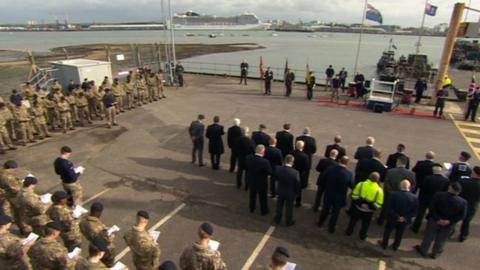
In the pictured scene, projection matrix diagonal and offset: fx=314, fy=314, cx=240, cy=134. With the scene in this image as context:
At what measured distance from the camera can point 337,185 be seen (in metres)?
6.93

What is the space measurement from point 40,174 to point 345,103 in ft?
51.9

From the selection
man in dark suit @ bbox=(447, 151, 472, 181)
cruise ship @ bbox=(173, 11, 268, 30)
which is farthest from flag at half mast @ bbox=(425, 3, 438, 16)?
cruise ship @ bbox=(173, 11, 268, 30)

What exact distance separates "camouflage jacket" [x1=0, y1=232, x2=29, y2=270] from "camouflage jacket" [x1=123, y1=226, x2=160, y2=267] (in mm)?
1600

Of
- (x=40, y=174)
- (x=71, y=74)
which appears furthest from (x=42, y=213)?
(x=71, y=74)

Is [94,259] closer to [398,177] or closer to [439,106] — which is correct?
[398,177]

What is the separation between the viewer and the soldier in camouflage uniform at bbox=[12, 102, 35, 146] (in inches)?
455

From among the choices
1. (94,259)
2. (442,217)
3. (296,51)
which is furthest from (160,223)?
(296,51)

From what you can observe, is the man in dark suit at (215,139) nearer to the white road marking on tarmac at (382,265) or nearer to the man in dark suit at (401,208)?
the man in dark suit at (401,208)

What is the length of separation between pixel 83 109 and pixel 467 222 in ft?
49.0

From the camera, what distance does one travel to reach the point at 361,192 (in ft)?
21.5

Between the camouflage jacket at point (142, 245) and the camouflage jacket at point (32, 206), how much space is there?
235 cm

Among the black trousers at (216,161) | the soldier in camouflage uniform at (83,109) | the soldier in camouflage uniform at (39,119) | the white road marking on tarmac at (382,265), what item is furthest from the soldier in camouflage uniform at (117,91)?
the white road marking on tarmac at (382,265)

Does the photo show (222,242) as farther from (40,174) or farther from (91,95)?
(91,95)

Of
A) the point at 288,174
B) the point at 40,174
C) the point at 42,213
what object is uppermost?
the point at 288,174
